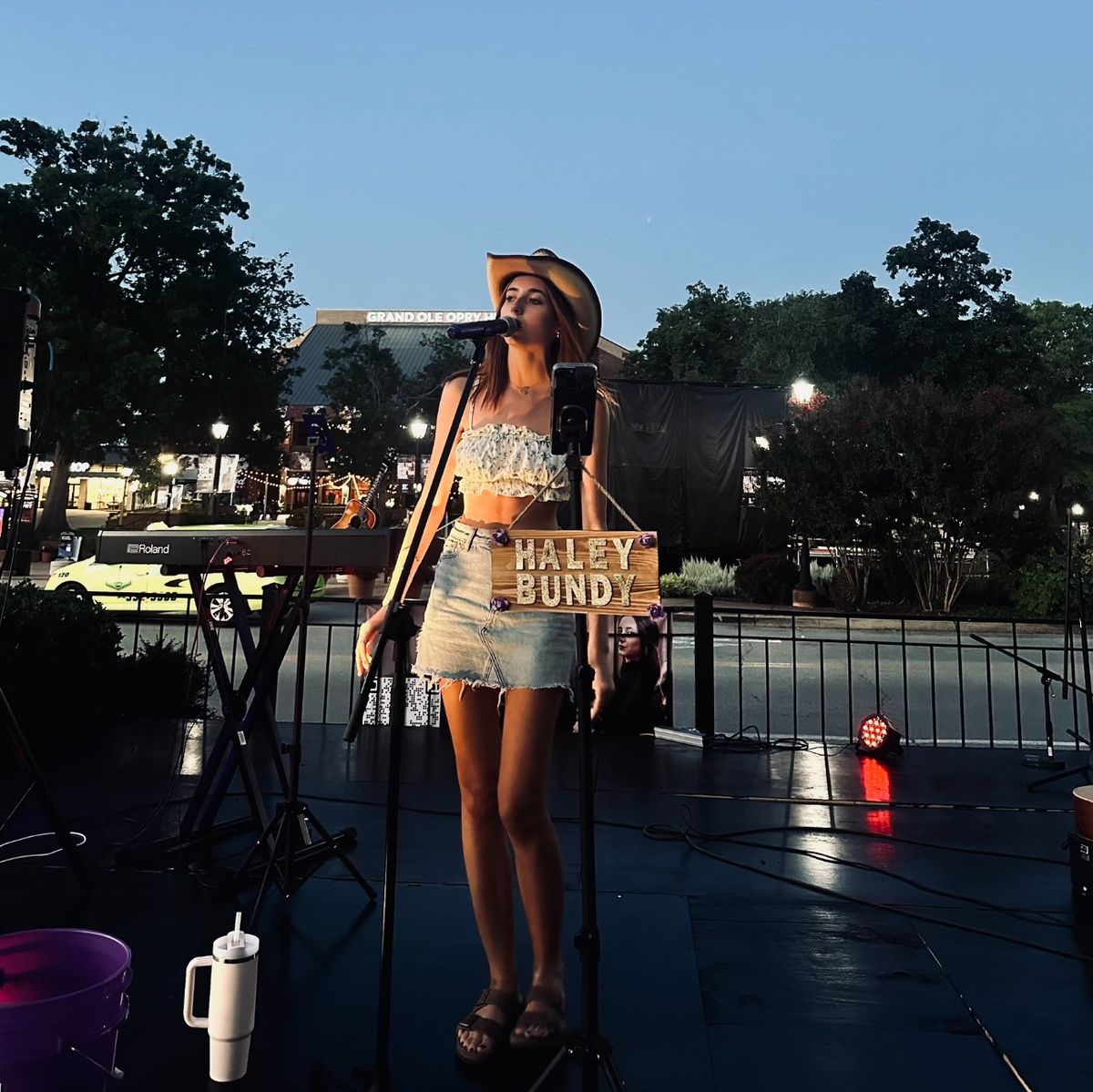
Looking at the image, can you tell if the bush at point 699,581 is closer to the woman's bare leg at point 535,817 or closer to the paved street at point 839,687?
the paved street at point 839,687

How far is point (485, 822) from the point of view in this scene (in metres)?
2.53

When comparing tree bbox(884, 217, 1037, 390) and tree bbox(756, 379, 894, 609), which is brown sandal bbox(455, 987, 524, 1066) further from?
tree bbox(884, 217, 1037, 390)

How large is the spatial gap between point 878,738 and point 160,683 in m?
6.22

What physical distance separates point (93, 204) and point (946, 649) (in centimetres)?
3203

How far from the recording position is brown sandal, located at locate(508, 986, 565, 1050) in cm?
244

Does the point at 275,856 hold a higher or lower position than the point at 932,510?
lower

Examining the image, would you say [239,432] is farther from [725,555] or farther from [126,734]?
[126,734]

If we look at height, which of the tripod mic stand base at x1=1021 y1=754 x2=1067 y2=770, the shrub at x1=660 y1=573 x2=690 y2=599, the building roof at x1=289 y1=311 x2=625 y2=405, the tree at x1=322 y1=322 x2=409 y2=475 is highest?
the building roof at x1=289 y1=311 x2=625 y2=405

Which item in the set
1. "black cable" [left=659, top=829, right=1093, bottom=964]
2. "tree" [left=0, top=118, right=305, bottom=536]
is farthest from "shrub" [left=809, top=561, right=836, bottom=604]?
"tree" [left=0, top=118, right=305, bottom=536]

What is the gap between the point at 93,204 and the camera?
31.0 meters

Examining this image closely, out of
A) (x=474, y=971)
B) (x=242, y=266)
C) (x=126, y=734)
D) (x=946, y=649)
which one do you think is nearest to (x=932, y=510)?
(x=946, y=649)

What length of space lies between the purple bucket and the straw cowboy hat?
2220 millimetres

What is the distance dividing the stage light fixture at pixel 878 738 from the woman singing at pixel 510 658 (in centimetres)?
467

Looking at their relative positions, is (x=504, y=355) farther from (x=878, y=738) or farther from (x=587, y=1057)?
(x=878, y=738)
